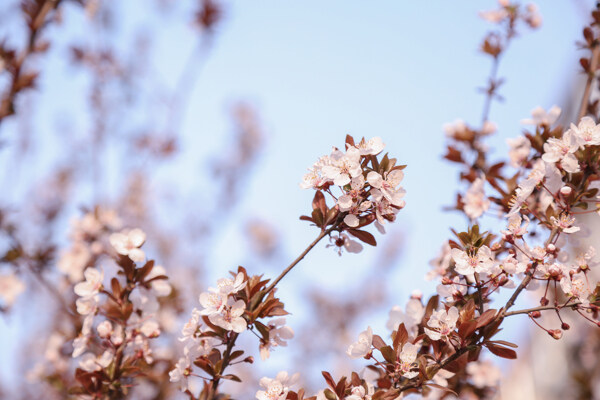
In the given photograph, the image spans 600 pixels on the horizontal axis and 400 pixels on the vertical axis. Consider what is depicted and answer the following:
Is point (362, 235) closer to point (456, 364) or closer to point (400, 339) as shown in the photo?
point (400, 339)

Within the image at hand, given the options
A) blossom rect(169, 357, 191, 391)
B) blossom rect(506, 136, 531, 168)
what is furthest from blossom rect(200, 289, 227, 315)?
blossom rect(506, 136, 531, 168)

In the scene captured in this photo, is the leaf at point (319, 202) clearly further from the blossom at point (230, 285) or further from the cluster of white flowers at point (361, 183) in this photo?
the blossom at point (230, 285)

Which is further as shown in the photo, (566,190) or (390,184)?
(566,190)

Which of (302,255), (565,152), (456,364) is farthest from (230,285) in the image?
(565,152)

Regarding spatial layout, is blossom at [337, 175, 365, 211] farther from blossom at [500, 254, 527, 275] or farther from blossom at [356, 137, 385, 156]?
blossom at [500, 254, 527, 275]

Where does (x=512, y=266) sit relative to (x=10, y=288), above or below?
below

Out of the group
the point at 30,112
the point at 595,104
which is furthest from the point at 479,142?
the point at 30,112
